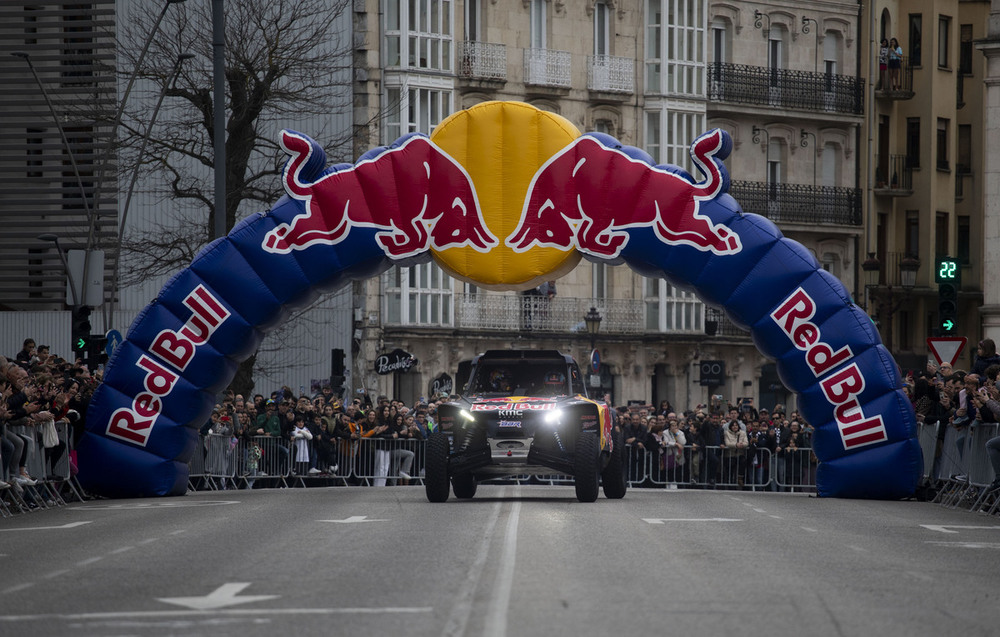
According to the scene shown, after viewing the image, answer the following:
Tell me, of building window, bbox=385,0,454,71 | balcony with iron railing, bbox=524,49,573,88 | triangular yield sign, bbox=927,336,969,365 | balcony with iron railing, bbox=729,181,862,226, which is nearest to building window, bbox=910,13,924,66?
balcony with iron railing, bbox=729,181,862,226

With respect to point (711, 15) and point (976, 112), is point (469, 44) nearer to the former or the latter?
point (711, 15)

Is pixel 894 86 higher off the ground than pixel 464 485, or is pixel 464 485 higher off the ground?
pixel 894 86

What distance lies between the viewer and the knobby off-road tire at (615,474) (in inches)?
1125

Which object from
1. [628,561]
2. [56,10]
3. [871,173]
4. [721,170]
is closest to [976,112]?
[871,173]

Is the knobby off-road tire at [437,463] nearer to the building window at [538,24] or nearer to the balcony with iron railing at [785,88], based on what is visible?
the building window at [538,24]

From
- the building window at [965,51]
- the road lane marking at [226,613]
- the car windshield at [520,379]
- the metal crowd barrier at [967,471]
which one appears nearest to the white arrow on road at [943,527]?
the metal crowd barrier at [967,471]

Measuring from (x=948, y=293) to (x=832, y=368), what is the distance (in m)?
3.71

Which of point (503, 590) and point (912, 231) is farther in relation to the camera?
point (912, 231)

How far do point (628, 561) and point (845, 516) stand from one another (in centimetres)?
835

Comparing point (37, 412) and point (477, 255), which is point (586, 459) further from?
point (37, 412)

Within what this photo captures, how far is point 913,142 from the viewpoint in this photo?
2685 inches

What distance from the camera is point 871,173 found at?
67.2 m

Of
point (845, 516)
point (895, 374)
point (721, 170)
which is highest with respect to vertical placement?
point (721, 170)

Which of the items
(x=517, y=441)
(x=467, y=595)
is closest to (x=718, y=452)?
(x=517, y=441)
